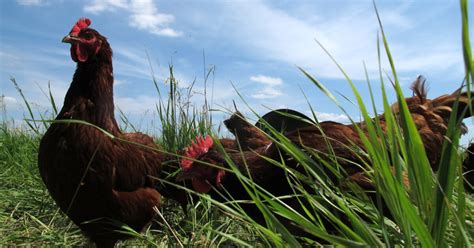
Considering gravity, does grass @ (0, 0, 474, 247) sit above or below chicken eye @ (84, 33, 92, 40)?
below

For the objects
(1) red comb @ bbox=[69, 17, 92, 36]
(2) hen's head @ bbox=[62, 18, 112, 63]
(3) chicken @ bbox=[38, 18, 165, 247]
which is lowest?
(3) chicken @ bbox=[38, 18, 165, 247]

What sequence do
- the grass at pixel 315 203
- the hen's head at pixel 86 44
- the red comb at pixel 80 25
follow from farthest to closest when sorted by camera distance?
1. the red comb at pixel 80 25
2. the hen's head at pixel 86 44
3. the grass at pixel 315 203

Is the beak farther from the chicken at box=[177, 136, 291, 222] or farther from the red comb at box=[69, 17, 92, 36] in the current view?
the chicken at box=[177, 136, 291, 222]

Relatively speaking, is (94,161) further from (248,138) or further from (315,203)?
(315,203)

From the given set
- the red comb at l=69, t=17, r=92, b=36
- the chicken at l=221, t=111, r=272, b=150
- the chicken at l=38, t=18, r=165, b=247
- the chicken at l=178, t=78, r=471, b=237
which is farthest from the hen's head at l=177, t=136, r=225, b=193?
the red comb at l=69, t=17, r=92, b=36

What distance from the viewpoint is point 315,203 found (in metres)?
1.24

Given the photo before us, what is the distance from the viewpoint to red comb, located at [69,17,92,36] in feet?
9.46

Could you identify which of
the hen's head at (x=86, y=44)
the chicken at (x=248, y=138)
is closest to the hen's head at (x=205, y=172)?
the chicken at (x=248, y=138)

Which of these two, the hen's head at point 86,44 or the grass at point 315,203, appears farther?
the hen's head at point 86,44

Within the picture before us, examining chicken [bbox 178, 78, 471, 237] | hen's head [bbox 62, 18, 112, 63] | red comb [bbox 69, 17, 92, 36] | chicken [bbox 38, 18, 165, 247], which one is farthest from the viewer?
red comb [bbox 69, 17, 92, 36]

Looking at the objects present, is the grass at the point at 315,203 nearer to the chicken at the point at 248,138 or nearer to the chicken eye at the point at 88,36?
the chicken at the point at 248,138

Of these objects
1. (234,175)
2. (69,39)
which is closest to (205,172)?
(234,175)

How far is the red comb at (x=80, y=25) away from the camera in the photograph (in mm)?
2885

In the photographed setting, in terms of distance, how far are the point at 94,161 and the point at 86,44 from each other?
0.78 m
